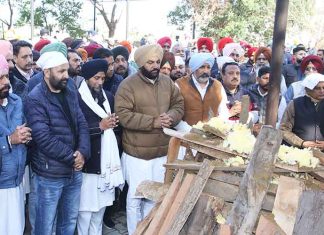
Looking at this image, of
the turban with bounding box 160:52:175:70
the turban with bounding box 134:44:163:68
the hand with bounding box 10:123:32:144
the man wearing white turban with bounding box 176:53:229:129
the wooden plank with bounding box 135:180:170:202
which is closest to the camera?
the wooden plank with bounding box 135:180:170:202

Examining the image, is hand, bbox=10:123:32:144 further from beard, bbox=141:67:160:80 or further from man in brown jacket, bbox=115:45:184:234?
beard, bbox=141:67:160:80

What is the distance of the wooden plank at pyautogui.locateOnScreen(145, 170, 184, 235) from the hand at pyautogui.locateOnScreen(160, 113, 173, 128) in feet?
4.72

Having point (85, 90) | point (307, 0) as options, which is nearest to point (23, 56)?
point (85, 90)

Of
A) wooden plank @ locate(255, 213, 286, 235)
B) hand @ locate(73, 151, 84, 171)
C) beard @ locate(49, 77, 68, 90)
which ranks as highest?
beard @ locate(49, 77, 68, 90)

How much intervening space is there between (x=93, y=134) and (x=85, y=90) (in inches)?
18.1

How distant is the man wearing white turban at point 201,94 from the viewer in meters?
4.80

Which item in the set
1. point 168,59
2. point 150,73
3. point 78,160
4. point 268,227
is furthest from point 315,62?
point 268,227

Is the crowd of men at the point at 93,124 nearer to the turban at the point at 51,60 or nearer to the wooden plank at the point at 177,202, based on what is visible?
the turban at the point at 51,60

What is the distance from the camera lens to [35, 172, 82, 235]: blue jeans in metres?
3.69

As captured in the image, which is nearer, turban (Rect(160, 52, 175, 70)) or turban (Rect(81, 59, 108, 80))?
turban (Rect(81, 59, 108, 80))

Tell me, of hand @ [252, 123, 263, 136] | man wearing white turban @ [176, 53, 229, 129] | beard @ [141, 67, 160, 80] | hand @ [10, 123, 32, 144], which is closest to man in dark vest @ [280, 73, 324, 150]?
hand @ [252, 123, 263, 136]

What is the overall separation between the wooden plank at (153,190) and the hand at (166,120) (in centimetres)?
122

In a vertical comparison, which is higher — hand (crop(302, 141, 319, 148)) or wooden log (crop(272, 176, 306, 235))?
wooden log (crop(272, 176, 306, 235))

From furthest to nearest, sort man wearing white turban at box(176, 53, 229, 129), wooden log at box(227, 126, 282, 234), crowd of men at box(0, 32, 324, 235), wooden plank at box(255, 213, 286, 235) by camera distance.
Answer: man wearing white turban at box(176, 53, 229, 129) → crowd of men at box(0, 32, 324, 235) → wooden log at box(227, 126, 282, 234) → wooden plank at box(255, 213, 286, 235)
